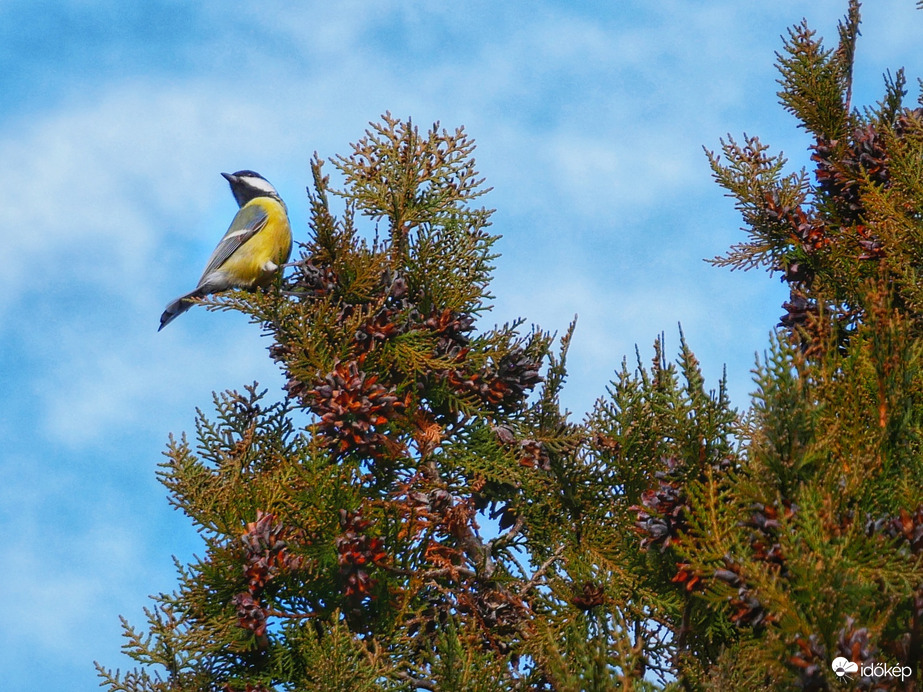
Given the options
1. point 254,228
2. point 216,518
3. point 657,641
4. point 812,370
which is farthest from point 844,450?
point 254,228

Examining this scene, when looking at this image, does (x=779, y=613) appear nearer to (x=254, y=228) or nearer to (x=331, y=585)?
(x=331, y=585)

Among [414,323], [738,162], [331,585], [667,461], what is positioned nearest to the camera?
[667,461]

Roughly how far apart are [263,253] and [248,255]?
10 cm

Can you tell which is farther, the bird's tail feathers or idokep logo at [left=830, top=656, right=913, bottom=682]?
the bird's tail feathers

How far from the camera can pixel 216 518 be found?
4422mm

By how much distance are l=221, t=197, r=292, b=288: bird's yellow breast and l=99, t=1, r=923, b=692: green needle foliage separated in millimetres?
2058

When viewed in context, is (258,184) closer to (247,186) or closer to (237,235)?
(247,186)

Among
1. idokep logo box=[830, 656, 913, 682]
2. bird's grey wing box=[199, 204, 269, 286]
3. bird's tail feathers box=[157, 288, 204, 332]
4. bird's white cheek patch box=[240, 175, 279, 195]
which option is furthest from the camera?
bird's white cheek patch box=[240, 175, 279, 195]

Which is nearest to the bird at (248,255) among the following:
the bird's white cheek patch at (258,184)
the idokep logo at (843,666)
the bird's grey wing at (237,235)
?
the bird's grey wing at (237,235)

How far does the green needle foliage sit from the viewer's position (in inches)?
129

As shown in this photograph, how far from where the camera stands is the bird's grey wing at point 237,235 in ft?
24.8

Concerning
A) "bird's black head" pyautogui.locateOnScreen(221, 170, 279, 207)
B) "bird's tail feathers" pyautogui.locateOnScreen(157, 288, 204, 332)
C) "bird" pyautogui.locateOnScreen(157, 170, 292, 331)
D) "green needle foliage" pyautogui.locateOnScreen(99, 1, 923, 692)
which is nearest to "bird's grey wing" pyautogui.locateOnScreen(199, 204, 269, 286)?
"bird" pyautogui.locateOnScreen(157, 170, 292, 331)

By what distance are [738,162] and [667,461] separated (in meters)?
1.96

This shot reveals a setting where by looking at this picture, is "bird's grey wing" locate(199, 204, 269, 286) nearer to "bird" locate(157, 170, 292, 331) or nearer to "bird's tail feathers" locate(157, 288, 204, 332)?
"bird" locate(157, 170, 292, 331)
